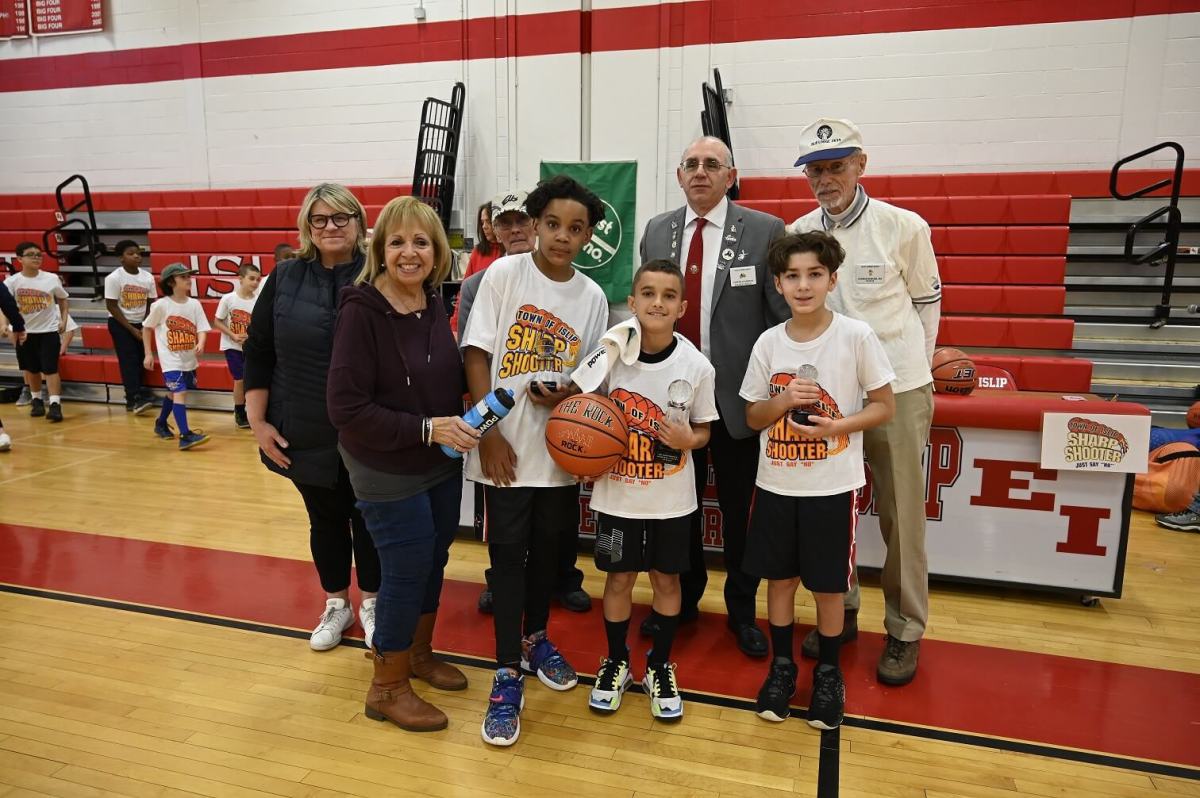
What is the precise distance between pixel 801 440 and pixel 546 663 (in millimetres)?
1114

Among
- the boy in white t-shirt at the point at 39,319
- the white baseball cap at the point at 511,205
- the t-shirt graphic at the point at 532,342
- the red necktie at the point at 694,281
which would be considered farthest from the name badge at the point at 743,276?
the boy in white t-shirt at the point at 39,319

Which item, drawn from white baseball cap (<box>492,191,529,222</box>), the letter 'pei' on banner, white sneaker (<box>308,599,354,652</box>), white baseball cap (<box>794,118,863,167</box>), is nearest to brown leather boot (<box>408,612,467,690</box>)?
white sneaker (<box>308,599,354,652</box>)

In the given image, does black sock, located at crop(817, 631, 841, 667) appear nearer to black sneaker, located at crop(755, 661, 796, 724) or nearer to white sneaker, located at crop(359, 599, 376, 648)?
black sneaker, located at crop(755, 661, 796, 724)

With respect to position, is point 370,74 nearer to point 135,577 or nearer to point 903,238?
point 135,577

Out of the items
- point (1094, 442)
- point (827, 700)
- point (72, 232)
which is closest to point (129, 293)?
point (72, 232)

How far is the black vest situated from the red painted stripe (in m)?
5.94

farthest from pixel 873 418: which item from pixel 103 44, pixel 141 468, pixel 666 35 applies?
pixel 103 44

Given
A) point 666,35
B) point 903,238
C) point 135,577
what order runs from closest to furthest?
1. point 903,238
2. point 135,577
3. point 666,35

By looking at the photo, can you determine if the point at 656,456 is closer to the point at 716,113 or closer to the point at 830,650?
the point at 830,650

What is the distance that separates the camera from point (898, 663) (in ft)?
8.09

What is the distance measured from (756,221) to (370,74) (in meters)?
7.31

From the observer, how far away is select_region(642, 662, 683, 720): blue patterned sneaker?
222cm

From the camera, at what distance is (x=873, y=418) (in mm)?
2139

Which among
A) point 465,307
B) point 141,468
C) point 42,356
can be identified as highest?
point 465,307
